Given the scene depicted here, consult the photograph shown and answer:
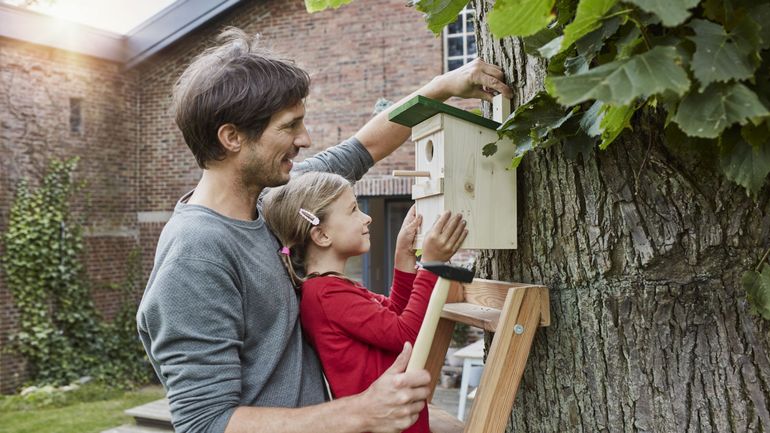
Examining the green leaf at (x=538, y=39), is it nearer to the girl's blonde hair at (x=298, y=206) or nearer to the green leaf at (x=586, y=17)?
the green leaf at (x=586, y=17)

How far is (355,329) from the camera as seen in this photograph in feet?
6.17

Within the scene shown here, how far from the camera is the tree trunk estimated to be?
1.47m

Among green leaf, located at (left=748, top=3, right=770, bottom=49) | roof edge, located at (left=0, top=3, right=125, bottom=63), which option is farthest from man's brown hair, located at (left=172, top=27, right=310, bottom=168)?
roof edge, located at (left=0, top=3, right=125, bottom=63)

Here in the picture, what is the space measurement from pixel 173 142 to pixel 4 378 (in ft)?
11.9

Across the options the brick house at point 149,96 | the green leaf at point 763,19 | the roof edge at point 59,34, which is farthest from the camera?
the brick house at point 149,96

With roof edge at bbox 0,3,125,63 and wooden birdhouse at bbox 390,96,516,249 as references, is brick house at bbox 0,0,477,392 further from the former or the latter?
wooden birdhouse at bbox 390,96,516,249

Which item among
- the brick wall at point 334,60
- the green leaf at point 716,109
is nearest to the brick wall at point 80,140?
the brick wall at point 334,60

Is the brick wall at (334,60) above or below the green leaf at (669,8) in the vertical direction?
above

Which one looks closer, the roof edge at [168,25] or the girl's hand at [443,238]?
the girl's hand at [443,238]

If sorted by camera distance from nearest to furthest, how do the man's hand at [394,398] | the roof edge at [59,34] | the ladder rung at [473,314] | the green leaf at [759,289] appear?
1. the green leaf at [759,289]
2. the man's hand at [394,398]
3. the ladder rung at [473,314]
4. the roof edge at [59,34]

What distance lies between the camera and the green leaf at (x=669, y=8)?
36.3 inches

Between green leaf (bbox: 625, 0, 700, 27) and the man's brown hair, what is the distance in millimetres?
1062

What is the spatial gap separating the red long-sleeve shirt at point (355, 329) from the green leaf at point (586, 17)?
2.95 ft

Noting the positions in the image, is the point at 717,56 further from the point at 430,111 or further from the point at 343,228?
the point at 343,228
